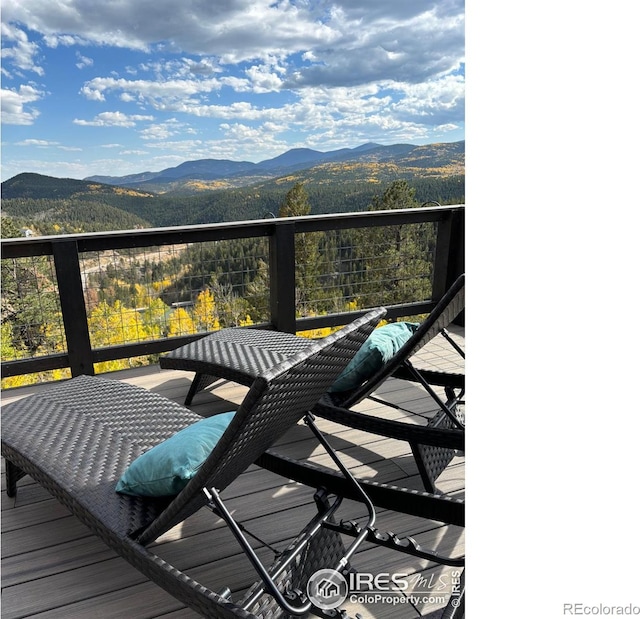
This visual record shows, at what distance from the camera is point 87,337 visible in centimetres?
352

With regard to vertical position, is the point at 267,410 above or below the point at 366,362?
above

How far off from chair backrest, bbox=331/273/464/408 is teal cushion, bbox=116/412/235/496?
2.70 ft

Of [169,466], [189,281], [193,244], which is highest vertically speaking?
[193,244]

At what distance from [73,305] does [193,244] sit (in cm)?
90

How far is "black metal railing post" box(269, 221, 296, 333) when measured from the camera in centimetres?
386

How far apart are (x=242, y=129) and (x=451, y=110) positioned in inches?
463

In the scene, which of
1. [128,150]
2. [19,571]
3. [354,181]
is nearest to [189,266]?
[19,571]

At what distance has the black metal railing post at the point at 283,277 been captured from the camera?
3.86m

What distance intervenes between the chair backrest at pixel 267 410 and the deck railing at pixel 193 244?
2105mm

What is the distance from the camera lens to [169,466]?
1.69 metres

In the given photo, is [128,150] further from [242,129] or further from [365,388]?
[365,388]

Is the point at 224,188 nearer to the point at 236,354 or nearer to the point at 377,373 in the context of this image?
the point at 236,354

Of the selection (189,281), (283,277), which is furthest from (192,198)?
(283,277)

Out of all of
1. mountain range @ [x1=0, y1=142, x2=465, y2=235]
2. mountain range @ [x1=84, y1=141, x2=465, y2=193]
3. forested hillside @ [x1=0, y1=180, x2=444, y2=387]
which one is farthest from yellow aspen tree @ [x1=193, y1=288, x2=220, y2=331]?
mountain range @ [x1=84, y1=141, x2=465, y2=193]
